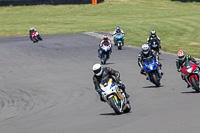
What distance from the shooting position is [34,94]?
17.4 metres

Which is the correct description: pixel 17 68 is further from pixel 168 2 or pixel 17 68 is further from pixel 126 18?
pixel 168 2

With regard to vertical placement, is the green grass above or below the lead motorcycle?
below

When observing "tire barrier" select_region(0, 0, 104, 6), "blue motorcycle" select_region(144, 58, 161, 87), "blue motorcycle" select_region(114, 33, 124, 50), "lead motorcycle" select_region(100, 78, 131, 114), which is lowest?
"tire barrier" select_region(0, 0, 104, 6)

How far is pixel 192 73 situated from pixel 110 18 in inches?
2263

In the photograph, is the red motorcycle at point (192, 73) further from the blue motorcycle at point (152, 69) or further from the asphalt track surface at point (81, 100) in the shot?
the blue motorcycle at point (152, 69)

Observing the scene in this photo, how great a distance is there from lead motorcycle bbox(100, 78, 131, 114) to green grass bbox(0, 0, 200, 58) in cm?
3621

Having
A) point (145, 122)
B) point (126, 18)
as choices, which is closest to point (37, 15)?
point (126, 18)

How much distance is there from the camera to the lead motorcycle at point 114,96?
1206 cm

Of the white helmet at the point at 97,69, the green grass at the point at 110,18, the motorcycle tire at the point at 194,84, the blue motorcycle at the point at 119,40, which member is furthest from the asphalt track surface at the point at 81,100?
the green grass at the point at 110,18

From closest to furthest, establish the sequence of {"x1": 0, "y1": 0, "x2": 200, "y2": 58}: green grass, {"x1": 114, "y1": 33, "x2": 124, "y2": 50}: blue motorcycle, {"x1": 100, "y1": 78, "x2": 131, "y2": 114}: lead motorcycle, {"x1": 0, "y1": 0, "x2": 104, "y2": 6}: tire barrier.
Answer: {"x1": 100, "y1": 78, "x2": 131, "y2": 114}: lead motorcycle, {"x1": 114, "y1": 33, "x2": 124, "y2": 50}: blue motorcycle, {"x1": 0, "y1": 0, "x2": 200, "y2": 58}: green grass, {"x1": 0, "y1": 0, "x2": 104, "y2": 6}: tire barrier

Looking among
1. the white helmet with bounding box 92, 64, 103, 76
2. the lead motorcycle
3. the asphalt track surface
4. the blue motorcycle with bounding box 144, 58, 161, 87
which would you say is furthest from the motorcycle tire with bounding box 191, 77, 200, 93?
the white helmet with bounding box 92, 64, 103, 76

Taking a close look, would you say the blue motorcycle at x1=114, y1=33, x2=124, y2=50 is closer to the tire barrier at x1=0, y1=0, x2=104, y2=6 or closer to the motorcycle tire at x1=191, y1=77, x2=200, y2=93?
the motorcycle tire at x1=191, y1=77, x2=200, y2=93

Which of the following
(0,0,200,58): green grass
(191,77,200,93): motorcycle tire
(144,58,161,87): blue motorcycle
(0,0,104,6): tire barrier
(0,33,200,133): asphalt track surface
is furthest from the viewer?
(0,0,104,6): tire barrier

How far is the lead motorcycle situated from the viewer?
12062 millimetres
